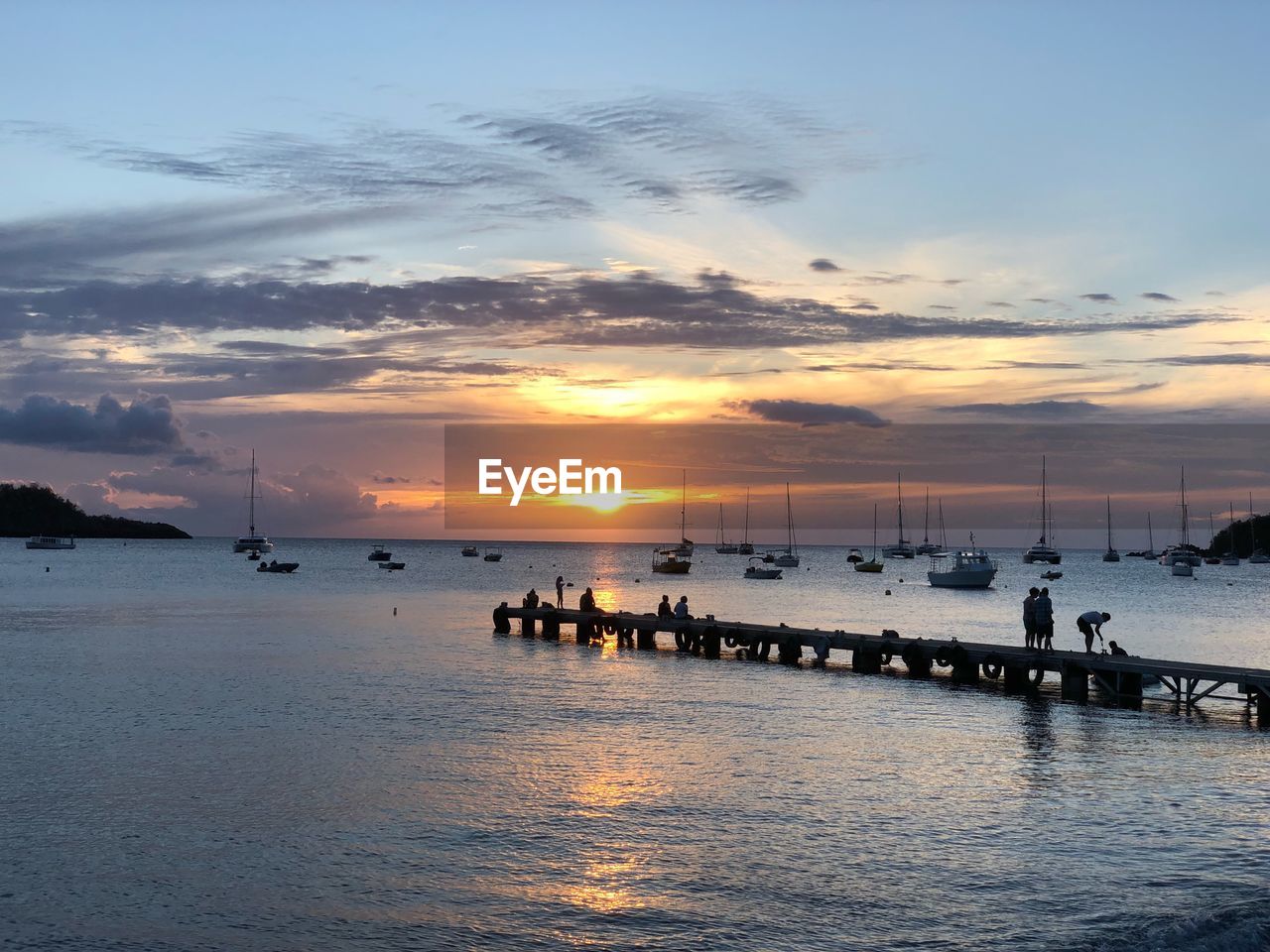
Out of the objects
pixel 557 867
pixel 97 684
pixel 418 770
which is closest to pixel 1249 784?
pixel 557 867

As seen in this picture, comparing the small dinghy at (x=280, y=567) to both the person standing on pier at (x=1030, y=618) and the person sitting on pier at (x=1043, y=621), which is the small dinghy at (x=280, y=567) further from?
the person sitting on pier at (x=1043, y=621)

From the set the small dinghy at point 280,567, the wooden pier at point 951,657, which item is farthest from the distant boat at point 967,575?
the small dinghy at point 280,567

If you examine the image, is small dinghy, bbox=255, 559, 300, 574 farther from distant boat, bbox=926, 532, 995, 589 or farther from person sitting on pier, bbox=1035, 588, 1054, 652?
person sitting on pier, bbox=1035, 588, 1054, 652

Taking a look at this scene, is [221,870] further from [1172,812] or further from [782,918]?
[1172,812]

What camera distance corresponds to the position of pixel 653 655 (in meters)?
52.7

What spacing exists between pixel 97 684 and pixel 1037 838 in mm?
33044

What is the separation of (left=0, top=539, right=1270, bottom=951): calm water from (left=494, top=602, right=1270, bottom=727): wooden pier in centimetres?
140

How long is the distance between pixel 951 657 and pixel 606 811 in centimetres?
2429

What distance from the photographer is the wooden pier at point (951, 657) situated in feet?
122

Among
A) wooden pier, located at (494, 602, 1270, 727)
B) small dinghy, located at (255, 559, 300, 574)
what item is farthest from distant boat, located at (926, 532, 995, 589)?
small dinghy, located at (255, 559, 300, 574)

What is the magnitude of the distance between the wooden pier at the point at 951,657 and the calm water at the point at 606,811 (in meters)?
1.40

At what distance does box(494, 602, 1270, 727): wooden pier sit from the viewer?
3731cm

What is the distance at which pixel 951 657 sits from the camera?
142 ft

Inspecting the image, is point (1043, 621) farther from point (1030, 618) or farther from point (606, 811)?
point (606, 811)
